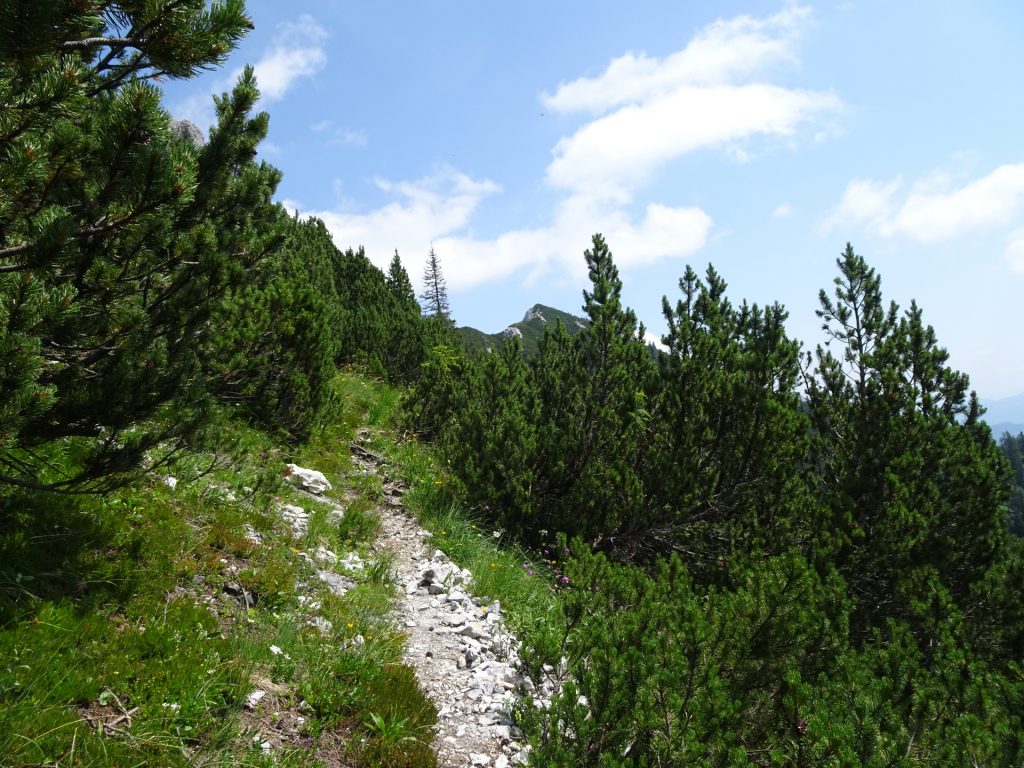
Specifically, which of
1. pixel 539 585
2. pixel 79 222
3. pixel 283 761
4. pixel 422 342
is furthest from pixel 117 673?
pixel 422 342

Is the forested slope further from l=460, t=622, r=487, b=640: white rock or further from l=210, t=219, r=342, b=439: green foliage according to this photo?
l=460, t=622, r=487, b=640: white rock

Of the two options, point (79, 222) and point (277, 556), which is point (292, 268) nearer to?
point (277, 556)

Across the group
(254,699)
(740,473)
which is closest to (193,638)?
(254,699)

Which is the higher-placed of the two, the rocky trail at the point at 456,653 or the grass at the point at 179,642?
the grass at the point at 179,642

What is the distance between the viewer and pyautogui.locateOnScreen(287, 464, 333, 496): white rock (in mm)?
7647

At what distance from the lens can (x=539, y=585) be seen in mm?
7082

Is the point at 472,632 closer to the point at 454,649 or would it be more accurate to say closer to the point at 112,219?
the point at 454,649

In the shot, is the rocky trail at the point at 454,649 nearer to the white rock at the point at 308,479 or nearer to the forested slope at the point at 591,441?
the white rock at the point at 308,479

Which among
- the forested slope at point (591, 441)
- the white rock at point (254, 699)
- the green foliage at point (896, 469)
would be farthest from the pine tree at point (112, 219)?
the green foliage at point (896, 469)

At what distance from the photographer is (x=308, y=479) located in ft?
25.4

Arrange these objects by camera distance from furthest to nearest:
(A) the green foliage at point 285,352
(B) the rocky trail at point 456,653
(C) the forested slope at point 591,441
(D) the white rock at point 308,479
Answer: (A) the green foliage at point 285,352 < (D) the white rock at point 308,479 < (B) the rocky trail at point 456,653 < (C) the forested slope at point 591,441

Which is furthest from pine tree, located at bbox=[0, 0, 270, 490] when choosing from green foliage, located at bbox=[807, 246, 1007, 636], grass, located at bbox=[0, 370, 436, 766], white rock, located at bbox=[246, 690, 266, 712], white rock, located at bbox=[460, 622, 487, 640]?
green foliage, located at bbox=[807, 246, 1007, 636]

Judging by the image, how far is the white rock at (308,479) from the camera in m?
7.65

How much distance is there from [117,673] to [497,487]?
558 cm
